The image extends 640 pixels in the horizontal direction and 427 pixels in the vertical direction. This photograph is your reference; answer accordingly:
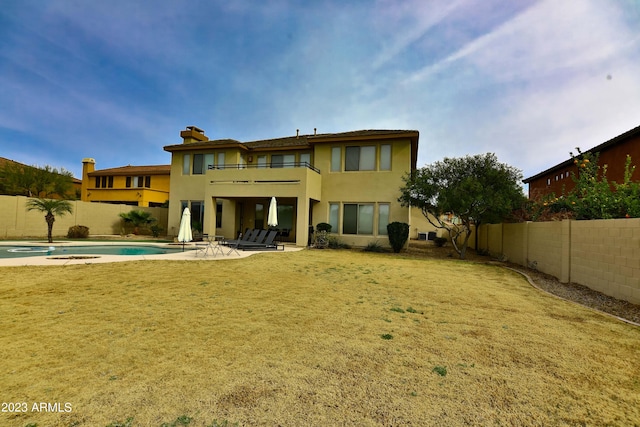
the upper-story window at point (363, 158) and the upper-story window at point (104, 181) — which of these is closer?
the upper-story window at point (363, 158)

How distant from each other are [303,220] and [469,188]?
8675mm

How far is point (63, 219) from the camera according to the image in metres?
20.1

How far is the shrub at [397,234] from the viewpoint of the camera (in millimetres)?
16797

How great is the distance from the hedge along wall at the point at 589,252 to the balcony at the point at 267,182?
34.9 ft

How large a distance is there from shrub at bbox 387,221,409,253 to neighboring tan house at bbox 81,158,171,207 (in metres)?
25.2

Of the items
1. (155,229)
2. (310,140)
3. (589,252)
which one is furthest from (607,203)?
(155,229)

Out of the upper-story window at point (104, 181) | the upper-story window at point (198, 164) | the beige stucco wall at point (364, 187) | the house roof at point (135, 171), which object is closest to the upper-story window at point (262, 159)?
the beige stucco wall at point (364, 187)

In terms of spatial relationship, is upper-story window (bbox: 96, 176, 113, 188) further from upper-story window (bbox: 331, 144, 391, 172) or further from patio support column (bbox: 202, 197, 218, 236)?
upper-story window (bbox: 331, 144, 391, 172)

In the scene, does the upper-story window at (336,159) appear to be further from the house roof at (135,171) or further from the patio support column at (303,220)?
the house roof at (135,171)

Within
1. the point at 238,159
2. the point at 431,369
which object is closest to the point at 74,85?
the point at 238,159

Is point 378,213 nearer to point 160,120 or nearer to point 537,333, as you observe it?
point 537,333

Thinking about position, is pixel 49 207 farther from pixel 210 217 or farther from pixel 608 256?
pixel 608 256

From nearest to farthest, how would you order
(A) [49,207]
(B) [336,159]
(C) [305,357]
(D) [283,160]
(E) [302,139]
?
1. (C) [305,357]
2. (A) [49,207]
3. (B) [336,159]
4. (D) [283,160]
5. (E) [302,139]

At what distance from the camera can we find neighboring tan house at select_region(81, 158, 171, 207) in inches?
1238
